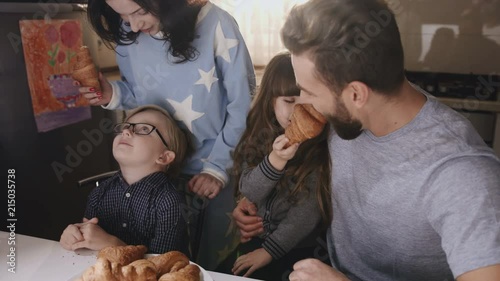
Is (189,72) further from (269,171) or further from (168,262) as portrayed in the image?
(168,262)

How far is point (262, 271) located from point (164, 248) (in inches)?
10.8

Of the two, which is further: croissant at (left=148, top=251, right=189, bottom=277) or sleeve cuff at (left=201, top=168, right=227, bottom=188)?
sleeve cuff at (left=201, top=168, right=227, bottom=188)

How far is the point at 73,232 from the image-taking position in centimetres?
99

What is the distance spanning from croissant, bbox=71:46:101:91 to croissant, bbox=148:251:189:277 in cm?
52

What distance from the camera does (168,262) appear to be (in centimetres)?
86

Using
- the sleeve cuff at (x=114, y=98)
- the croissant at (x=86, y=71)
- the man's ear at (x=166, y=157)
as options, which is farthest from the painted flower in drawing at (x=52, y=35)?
the man's ear at (x=166, y=157)

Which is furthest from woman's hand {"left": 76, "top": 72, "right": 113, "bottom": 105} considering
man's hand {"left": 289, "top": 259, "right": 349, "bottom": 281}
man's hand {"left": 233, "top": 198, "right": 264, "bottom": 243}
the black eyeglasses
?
man's hand {"left": 289, "top": 259, "right": 349, "bottom": 281}

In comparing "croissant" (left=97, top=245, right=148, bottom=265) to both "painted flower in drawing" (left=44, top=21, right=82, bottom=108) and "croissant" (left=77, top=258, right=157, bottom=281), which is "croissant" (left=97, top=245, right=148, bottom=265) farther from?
"painted flower in drawing" (left=44, top=21, right=82, bottom=108)

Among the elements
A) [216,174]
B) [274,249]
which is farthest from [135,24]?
[274,249]

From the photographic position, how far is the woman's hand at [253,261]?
119 centimetres

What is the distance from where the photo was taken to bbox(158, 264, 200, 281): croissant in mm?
795

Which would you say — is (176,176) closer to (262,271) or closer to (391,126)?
(262,271)

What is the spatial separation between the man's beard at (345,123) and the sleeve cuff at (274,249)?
380 mm

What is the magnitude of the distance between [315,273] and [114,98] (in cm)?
70
